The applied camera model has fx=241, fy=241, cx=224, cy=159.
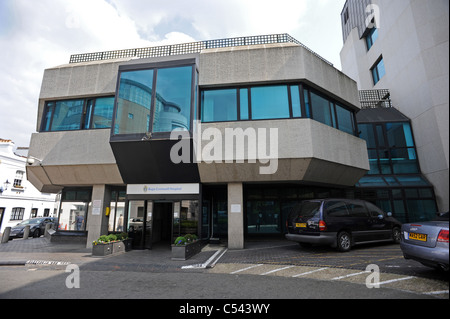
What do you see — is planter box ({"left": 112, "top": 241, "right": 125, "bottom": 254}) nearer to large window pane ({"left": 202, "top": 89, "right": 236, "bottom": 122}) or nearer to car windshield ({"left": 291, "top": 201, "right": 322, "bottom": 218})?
large window pane ({"left": 202, "top": 89, "right": 236, "bottom": 122})

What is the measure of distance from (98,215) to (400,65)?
67.6 ft

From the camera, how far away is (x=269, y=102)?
1096 centimetres

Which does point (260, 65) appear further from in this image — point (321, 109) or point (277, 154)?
point (277, 154)

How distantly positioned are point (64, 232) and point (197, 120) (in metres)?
10.4

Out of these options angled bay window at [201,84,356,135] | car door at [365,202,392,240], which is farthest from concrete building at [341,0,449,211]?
angled bay window at [201,84,356,135]

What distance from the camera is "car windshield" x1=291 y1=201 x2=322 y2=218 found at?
8375 mm

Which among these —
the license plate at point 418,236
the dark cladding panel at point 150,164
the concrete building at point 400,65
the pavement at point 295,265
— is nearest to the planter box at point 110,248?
the pavement at point 295,265

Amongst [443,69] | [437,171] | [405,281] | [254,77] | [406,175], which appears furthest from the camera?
[406,175]

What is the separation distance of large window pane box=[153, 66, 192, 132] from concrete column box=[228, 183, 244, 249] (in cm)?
360

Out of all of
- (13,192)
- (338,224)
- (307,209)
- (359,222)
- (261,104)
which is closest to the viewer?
(338,224)

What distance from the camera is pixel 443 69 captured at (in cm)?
321

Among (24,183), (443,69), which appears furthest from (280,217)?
(24,183)

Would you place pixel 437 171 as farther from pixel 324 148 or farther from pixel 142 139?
pixel 142 139

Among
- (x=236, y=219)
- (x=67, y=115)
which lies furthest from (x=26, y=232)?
(x=236, y=219)
